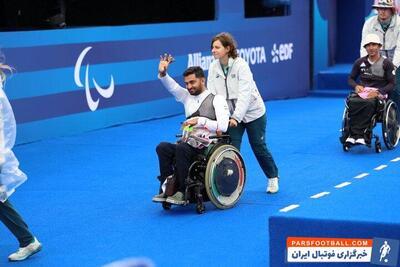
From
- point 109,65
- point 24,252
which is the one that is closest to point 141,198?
point 24,252

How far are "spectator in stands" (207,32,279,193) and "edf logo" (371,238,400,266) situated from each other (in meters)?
2.58

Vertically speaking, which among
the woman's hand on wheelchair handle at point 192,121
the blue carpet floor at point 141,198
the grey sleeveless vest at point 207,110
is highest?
the grey sleeveless vest at point 207,110

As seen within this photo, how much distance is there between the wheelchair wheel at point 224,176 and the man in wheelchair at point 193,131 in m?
0.16

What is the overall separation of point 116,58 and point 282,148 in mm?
3453

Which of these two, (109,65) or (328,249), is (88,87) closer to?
(109,65)

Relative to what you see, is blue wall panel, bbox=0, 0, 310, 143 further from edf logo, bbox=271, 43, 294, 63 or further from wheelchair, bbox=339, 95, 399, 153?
wheelchair, bbox=339, 95, 399, 153

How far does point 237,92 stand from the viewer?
24.4ft

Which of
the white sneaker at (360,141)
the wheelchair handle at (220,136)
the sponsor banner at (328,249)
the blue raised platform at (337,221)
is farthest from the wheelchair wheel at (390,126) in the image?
the sponsor banner at (328,249)

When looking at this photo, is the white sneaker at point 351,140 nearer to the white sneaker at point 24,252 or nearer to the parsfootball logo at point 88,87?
the parsfootball logo at point 88,87

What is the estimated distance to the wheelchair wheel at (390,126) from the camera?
980 cm

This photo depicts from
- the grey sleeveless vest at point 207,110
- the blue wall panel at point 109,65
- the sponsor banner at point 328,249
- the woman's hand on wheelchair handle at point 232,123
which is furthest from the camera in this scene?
the blue wall panel at point 109,65

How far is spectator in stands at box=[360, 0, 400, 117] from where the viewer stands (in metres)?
10.4

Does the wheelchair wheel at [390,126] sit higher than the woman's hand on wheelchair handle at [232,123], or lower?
lower

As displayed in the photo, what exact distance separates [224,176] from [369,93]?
3314 mm
